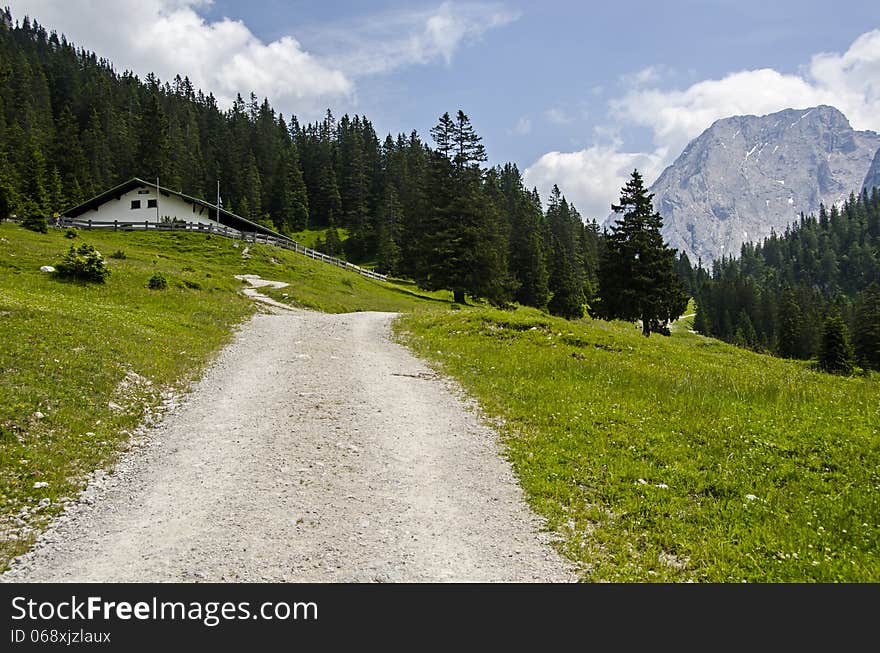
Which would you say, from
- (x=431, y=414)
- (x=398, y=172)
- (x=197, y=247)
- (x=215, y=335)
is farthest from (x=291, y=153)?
(x=431, y=414)

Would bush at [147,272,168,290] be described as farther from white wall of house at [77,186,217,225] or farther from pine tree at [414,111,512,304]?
white wall of house at [77,186,217,225]

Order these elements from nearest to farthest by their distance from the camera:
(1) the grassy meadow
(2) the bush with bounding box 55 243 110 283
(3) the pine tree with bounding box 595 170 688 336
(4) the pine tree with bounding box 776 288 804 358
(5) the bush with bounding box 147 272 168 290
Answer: (1) the grassy meadow, (2) the bush with bounding box 55 243 110 283, (5) the bush with bounding box 147 272 168 290, (3) the pine tree with bounding box 595 170 688 336, (4) the pine tree with bounding box 776 288 804 358

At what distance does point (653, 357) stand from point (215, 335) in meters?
17.4

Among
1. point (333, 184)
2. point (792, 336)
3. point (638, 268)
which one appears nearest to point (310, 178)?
point (333, 184)

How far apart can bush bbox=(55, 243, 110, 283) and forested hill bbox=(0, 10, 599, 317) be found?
91.8ft

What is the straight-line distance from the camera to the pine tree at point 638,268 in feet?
155

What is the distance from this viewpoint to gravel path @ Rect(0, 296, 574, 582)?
22.2 feet

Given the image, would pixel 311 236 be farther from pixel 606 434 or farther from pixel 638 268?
pixel 606 434

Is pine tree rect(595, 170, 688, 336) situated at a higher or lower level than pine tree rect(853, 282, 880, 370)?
higher

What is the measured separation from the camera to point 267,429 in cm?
1207

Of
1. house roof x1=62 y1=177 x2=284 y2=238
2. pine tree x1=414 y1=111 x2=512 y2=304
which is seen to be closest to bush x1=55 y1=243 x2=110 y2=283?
pine tree x1=414 y1=111 x2=512 y2=304

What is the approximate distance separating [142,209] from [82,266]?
1806 inches

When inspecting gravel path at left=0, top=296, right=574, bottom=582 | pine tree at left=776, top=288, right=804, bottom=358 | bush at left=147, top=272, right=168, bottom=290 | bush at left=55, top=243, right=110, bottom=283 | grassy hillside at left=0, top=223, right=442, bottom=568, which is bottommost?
pine tree at left=776, top=288, right=804, bottom=358

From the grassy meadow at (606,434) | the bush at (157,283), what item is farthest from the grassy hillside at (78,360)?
the bush at (157,283)
